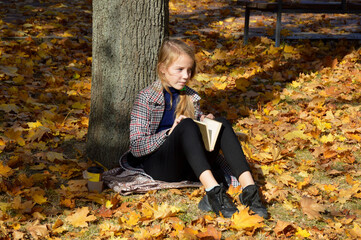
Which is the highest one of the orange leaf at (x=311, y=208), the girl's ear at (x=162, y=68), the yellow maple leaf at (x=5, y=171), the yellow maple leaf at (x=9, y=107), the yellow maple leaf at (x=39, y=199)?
the girl's ear at (x=162, y=68)

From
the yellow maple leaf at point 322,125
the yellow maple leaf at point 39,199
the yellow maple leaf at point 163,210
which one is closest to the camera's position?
the yellow maple leaf at point 163,210

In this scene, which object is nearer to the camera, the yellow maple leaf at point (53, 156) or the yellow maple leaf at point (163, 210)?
the yellow maple leaf at point (163, 210)

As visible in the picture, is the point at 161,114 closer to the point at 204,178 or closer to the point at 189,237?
the point at 204,178

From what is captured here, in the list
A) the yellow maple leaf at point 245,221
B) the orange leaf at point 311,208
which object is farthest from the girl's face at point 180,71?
the orange leaf at point 311,208

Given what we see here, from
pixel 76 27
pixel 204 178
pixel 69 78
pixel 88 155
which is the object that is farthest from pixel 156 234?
pixel 76 27

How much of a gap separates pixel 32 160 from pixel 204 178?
138 cm

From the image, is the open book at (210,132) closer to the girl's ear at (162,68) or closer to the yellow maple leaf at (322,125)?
the girl's ear at (162,68)

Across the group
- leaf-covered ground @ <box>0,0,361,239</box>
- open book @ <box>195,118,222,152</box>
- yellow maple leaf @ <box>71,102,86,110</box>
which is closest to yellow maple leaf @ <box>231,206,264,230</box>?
leaf-covered ground @ <box>0,0,361,239</box>

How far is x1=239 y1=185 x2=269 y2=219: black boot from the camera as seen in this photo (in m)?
2.99

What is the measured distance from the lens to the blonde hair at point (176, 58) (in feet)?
10.9

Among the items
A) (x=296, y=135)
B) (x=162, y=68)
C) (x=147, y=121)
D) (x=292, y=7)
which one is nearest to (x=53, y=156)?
(x=147, y=121)

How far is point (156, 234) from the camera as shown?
2.73 m

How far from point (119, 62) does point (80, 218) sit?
1.22 meters

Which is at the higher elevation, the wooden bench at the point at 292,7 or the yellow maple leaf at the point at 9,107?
the wooden bench at the point at 292,7
